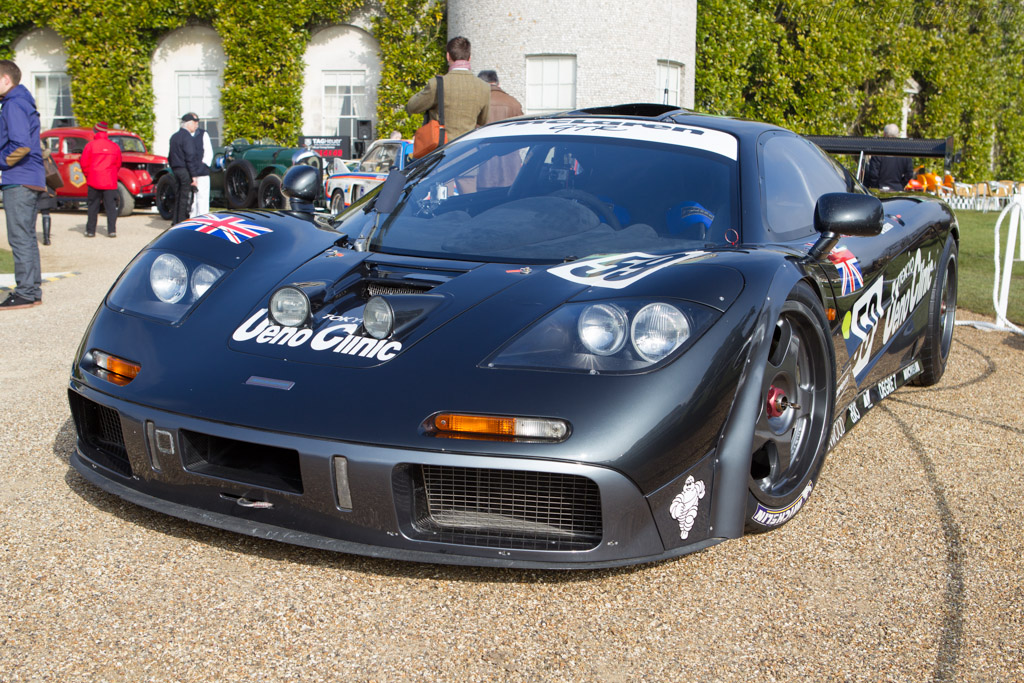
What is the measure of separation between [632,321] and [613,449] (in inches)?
13.4

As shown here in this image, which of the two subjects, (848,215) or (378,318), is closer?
(378,318)

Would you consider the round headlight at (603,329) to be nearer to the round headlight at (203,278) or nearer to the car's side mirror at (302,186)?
the round headlight at (203,278)

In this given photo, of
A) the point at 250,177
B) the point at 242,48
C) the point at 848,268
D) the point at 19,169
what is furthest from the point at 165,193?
the point at 848,268

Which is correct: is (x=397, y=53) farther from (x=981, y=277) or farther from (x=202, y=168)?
(x=981, y=277)

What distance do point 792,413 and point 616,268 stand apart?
0.72 metres

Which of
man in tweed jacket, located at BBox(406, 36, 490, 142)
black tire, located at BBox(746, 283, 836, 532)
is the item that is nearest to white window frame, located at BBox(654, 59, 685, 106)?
man in tweed jacket, located at BBox(406, 36, 490, 142)

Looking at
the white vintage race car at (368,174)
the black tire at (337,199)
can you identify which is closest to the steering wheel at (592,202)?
the white vintage race car at (368,174)

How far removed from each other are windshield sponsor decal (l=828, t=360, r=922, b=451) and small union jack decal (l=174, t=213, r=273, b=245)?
1931 millimetres

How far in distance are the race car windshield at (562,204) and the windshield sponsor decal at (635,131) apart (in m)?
0.04


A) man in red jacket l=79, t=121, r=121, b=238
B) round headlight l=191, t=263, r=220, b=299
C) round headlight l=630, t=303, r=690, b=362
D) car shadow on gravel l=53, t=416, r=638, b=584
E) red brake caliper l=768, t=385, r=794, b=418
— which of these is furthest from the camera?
man in red jacket l=79, t=121, r=121, b=238

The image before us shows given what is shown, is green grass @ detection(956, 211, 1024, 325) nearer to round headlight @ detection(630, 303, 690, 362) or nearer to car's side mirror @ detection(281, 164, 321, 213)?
car's side mirror @ detection(281, 164, 321, 213)

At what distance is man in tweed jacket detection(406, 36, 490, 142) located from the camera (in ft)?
22.5

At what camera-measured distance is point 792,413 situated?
2891 mm

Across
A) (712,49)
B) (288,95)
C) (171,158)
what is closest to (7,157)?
(171,158)
